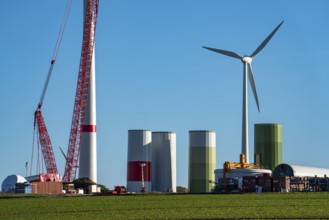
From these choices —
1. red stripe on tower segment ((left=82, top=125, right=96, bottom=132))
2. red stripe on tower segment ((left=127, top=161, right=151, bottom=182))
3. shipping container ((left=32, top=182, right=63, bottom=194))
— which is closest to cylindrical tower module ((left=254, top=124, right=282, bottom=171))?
red stripe on tower segment ((left=127, top=161, right=151, bottom=182))

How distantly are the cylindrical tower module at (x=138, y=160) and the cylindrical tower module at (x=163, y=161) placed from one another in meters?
4.23

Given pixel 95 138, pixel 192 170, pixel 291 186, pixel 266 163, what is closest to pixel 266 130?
pixel 266 163

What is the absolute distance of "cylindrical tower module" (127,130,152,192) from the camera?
483ft

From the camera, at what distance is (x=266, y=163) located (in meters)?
165

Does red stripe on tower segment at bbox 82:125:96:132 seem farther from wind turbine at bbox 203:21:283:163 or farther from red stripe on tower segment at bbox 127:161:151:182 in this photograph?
wind turbine at bbox 203:21:283:163

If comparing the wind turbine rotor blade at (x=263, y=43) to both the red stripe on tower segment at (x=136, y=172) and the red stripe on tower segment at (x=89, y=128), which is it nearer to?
the red stripe on tower segment at (x=136, y=172)

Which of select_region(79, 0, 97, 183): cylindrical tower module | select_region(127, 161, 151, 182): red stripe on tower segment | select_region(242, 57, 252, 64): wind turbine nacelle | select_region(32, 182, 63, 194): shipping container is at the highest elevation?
select_region(242, 57, 252, 64): wind turbine nacelle

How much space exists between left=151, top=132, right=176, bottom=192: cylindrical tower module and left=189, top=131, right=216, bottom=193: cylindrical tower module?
3.65 metres

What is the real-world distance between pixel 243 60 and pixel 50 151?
5184 centimetres

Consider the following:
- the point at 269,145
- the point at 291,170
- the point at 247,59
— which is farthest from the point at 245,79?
the point at 269,145

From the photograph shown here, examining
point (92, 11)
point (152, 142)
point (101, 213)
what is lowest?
point (101, 213)

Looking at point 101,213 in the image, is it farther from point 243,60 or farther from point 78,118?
point 78,118

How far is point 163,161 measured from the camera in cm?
15412

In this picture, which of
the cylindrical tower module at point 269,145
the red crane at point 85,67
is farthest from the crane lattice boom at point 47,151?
the cylindrical tower module at point 269,145
